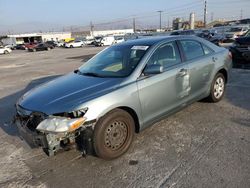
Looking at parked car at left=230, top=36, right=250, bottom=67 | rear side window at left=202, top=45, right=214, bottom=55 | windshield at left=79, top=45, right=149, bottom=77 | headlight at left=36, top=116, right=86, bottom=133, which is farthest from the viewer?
parked car at left=230, top=36, right=250, bottom=67

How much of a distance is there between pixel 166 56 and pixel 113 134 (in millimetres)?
1653

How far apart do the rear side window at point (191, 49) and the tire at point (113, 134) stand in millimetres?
1805

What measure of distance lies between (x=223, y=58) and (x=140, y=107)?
2747 mm

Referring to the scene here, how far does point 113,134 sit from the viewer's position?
11.6 ft

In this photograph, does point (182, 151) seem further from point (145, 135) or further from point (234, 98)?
point (234, 98)

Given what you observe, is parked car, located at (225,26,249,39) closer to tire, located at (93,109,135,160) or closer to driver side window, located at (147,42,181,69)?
driver side window, located at (147,42,181,69)

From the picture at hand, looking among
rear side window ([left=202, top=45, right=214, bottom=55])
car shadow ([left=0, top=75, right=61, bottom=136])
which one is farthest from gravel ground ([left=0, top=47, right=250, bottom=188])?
rear side window ([left=202, top=45, right=214, bottom=55])

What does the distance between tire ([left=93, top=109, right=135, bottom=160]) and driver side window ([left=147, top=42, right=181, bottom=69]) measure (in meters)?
1.00

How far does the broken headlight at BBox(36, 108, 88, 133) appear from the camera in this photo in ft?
10.0

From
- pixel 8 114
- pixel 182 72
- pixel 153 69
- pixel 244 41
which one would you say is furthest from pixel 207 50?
pixel 244 41

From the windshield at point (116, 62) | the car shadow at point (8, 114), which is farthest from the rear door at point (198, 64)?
the car shadow at point (8, 114)

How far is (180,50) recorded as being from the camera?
458 centimetres

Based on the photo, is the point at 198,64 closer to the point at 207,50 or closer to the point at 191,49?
the point at 191,49

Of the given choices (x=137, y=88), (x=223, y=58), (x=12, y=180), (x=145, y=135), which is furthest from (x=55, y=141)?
(x=223, y=58)
